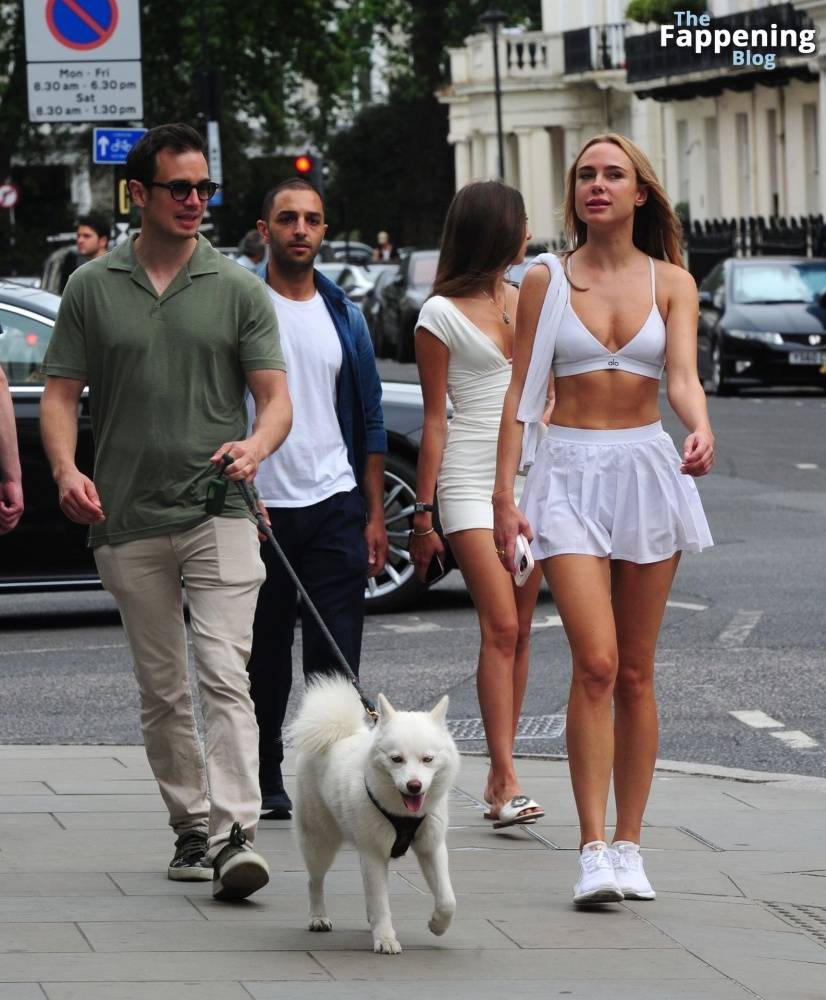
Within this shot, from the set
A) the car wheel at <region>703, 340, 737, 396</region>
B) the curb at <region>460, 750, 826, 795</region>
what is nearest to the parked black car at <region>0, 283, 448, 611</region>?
the curb at <region>460, 750, 826, 795</region>

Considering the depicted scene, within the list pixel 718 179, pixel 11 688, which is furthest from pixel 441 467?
pixel 718 179

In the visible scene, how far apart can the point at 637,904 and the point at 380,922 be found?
0.86 m

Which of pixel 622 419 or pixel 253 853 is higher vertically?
pixel 622 419

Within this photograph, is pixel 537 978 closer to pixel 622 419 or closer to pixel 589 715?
pixel 589 715

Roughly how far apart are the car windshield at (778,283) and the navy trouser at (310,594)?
882 inches

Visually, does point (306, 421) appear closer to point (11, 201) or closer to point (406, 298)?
point (406, 298)

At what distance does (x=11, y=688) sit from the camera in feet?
34.5

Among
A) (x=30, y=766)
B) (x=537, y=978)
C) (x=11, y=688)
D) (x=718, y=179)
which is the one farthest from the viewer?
(x=718, y=179)

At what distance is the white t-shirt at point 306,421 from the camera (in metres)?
7.24

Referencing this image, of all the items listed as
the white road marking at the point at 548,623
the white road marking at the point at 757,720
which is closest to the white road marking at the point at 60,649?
the white road marking at the point at 548,623

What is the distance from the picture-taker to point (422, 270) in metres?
36.7

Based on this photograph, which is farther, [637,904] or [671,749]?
[671,749]

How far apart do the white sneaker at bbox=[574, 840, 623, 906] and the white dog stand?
536mm

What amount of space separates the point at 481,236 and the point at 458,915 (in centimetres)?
235
